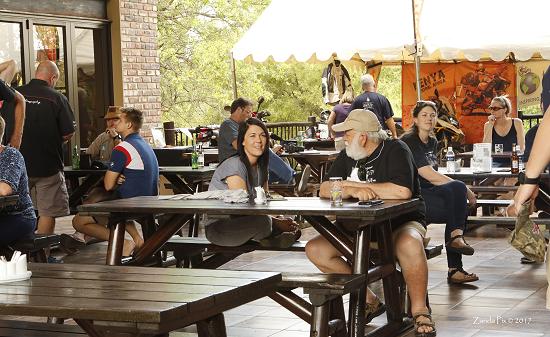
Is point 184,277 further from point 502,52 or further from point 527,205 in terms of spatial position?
point 502,52

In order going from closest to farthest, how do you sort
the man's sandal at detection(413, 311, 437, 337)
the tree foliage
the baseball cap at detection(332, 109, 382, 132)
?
the man's sandal at detection(413, 311, 437, 337), the baseball cap at detection(332, 109, 382, 132), the tree foliage

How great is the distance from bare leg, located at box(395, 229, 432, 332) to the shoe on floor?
1.20ft

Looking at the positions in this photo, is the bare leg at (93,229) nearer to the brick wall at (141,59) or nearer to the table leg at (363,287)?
the table leg at (363,287)

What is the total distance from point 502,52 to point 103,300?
8.50 m

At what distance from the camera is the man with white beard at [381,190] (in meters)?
6.30

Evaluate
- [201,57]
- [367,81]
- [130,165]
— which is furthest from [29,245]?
[201,57]

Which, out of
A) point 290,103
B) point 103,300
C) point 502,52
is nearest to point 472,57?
point 502,52

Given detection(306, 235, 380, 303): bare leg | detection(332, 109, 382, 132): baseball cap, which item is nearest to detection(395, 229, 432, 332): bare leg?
detection(306, 235, 380, 303): bare leg

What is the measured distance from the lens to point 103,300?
3.86 meters

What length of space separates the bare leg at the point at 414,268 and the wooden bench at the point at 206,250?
1.39 feet

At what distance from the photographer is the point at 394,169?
21.5 feet

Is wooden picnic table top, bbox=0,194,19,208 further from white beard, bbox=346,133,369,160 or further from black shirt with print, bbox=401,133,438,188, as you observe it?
black shirt with print, bbox=401,133,438,188

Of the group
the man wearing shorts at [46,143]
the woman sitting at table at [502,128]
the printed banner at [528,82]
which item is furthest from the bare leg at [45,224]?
the printed banner at [528,82]

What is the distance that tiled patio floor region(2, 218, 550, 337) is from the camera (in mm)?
6449
